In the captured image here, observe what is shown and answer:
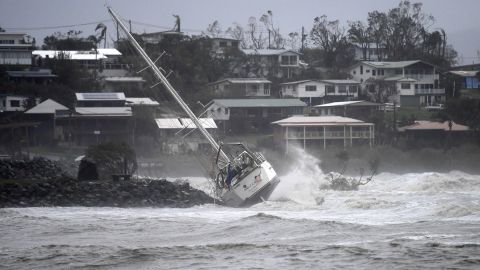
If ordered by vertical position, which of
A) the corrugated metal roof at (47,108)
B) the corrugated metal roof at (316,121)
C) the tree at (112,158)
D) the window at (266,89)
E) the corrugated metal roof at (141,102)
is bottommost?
the tree at (112,158)

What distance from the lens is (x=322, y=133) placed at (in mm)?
65188

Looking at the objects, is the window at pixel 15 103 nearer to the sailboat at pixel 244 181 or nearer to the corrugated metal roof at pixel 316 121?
the corrugated metal roof at pixel 316 121

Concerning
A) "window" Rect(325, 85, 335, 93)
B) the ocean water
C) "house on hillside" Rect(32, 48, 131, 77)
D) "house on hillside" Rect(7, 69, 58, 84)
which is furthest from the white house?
the ocean water

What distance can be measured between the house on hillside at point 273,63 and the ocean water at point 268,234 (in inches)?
2098

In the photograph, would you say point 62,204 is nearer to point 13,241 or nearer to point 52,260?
point 13,241

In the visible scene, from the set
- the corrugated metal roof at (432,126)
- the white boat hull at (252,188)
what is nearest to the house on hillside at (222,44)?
the corrugated metal roof at (432,126)

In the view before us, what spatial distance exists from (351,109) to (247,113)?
9.05m

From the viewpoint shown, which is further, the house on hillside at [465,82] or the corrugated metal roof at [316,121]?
the house on hillside at [465,82]

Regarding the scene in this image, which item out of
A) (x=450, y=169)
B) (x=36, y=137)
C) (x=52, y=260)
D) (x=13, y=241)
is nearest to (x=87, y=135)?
(x=36, y=137)

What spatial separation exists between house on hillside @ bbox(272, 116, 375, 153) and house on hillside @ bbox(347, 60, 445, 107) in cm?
1915

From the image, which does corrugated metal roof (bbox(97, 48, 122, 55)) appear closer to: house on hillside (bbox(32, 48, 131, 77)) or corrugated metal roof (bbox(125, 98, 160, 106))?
house on hillside (bbox(32, 48, 131, 77))

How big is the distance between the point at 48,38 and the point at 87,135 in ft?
145

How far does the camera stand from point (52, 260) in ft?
77.1

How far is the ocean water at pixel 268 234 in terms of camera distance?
74.0 ft
